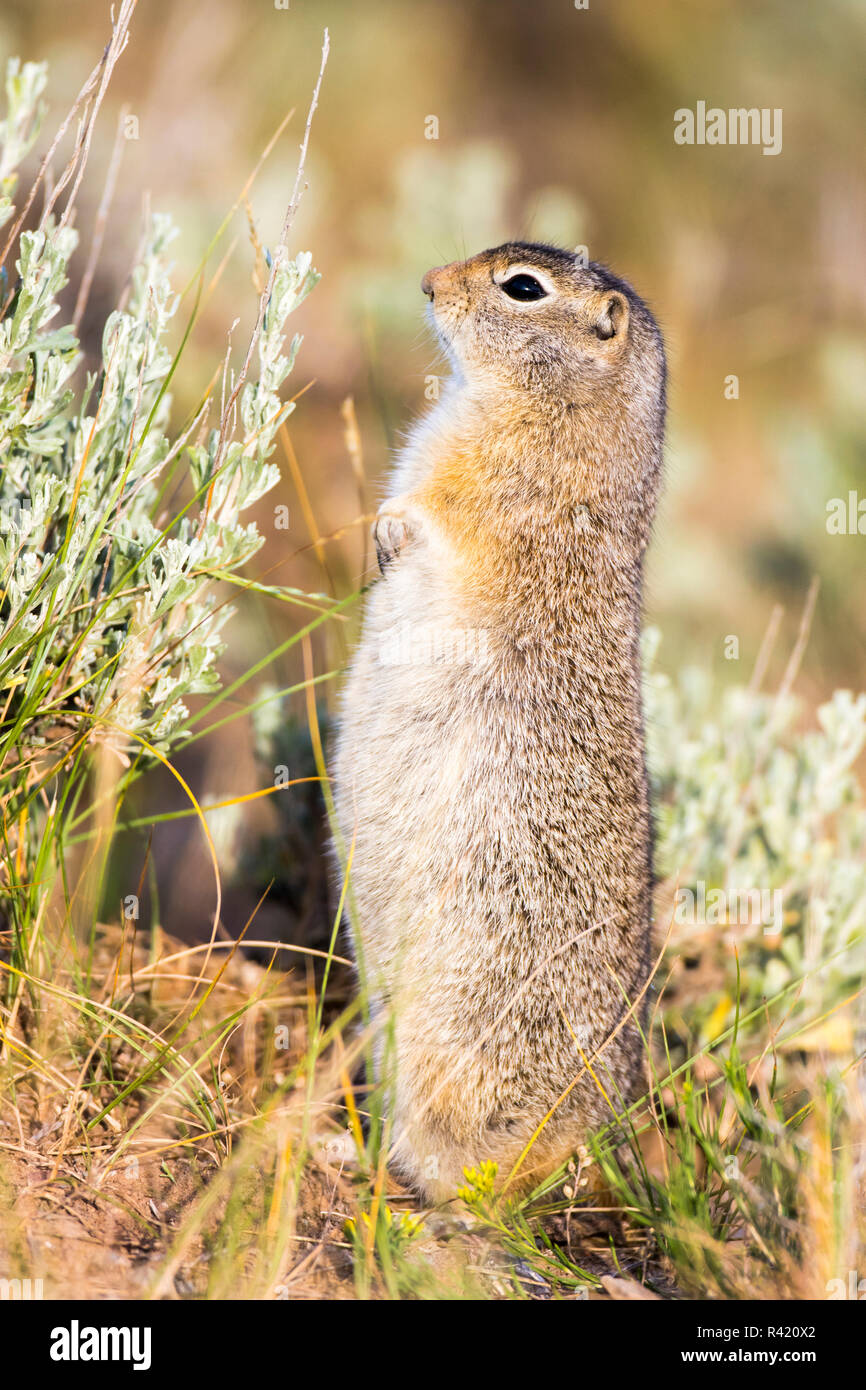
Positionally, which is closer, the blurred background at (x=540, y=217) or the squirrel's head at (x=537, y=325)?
the squirrel's head at (x=537, y=325)

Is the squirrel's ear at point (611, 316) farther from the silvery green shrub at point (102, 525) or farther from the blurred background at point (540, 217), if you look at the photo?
the blurred background at point (540, 217)

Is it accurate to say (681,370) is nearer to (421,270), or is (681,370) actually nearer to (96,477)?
(421,270)

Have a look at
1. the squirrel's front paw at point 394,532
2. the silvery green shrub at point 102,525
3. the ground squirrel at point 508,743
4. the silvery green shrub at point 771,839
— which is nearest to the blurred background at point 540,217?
the silvery green shrub at point 771,839

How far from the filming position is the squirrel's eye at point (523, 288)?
4047 millimetres

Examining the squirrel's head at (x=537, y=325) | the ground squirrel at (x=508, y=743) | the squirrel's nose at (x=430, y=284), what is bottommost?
the ground squirrel at (x=508, y=743)

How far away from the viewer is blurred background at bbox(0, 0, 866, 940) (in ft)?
23.1

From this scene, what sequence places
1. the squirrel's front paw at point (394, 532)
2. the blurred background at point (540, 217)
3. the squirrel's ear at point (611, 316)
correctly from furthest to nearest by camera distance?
the blurred background at point (540, 217) < the squirrel's ear at point (611, 316) < the squirrel's front paw at point (394, 532)

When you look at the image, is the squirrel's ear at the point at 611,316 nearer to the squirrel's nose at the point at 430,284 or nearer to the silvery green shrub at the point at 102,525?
the squirrel's nose at the point at 430,284

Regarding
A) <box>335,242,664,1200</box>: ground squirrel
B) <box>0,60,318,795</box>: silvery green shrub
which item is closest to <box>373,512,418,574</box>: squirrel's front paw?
<box>335,242,664,1200</box>: ground squirrel

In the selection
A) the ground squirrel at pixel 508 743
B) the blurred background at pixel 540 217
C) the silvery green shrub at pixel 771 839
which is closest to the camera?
the ground squirrel at pixel 508 743

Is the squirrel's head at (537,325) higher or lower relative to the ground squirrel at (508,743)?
higher

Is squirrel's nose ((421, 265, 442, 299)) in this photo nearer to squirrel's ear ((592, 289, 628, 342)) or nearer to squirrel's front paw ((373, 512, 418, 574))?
squirrel's ear ((592, 289, 628, 342))

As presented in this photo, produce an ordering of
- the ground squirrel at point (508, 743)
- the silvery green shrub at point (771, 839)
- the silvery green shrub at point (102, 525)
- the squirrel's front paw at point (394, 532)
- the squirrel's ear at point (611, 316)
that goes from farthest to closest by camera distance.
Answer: the silvery green shrub at point (771, 839) → the squirrel's ear at point (611, 316) → the squirrel's front paw at point (394, 532) → the ground squirrel at point (508, 743) → the silvery green shrub at point (102, 525)

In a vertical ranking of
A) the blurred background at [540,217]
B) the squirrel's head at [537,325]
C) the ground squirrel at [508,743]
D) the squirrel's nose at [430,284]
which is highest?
the blurred background at [540,217]
